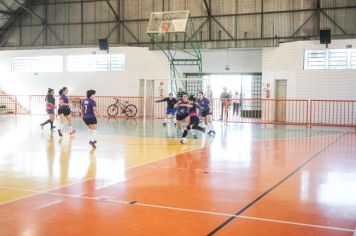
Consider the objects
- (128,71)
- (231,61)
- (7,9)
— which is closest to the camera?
(231,61)

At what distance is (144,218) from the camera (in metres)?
6.59

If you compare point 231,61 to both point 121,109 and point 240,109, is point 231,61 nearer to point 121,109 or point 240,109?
point 240,109

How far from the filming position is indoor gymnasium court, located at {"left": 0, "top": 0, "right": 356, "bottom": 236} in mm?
7000

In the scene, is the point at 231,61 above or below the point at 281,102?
above

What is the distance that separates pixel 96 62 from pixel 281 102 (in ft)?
44.5

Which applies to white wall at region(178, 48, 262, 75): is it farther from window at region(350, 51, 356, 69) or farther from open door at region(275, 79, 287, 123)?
window at region(350, 51, 356, 69)

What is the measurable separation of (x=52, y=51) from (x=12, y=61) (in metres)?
3.81

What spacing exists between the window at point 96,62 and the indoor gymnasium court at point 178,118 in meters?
0.08

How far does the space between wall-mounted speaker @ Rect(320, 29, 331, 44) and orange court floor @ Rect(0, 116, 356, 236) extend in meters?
11.1

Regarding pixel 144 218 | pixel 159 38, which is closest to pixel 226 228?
pixel 144 218

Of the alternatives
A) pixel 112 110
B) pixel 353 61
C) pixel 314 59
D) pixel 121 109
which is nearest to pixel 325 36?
pixel 314 59

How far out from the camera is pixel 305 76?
26.6 m

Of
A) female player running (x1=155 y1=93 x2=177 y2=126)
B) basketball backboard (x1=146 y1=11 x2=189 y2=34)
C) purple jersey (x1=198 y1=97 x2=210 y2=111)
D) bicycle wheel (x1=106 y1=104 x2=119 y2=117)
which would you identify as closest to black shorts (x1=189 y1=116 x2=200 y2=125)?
purple jersey (x1=198 y1=97 x2=210 y2=111)

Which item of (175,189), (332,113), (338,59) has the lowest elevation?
(175,189)
